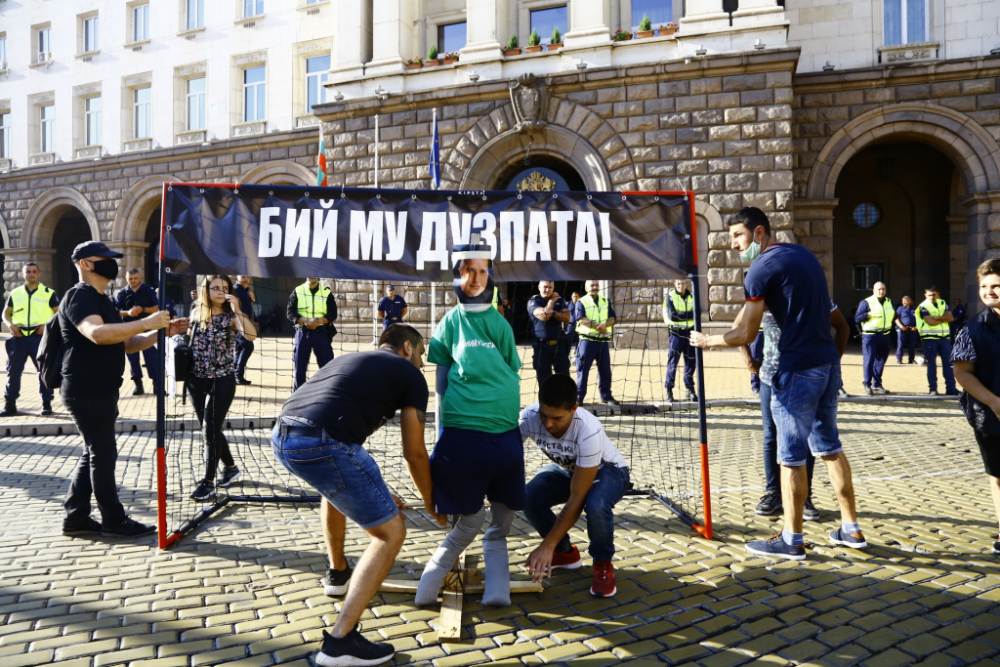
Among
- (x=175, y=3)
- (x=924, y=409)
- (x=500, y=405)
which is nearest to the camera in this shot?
(x=500, y=405)

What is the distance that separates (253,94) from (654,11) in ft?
46.0

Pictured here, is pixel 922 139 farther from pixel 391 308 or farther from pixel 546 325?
pixel 391 308

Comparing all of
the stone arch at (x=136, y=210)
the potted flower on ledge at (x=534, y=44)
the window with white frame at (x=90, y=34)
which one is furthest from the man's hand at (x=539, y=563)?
the window with white frame at (x=90, y=34)

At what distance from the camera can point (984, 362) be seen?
4.06 metres

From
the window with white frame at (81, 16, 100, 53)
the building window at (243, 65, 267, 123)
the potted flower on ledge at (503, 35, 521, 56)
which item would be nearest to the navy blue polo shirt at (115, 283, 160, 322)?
the potted flower on ledge at (503, 35, 521, 56)

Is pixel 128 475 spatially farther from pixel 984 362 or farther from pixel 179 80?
pixel 179 80

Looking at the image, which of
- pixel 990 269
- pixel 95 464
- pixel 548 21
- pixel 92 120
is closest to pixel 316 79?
pixel 548 21

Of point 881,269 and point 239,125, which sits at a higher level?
point 239,125

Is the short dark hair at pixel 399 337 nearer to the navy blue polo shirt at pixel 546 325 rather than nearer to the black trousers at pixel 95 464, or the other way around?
the black trousers at pixel 95 464

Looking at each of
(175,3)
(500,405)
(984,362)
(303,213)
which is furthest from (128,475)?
(175,3)

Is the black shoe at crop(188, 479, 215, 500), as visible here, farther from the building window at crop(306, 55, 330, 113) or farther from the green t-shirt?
the building window at crop(306, 55, 330, 113)

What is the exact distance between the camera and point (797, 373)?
4.19 m

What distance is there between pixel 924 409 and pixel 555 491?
8.14 m

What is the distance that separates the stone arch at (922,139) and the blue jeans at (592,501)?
15.9 metres
